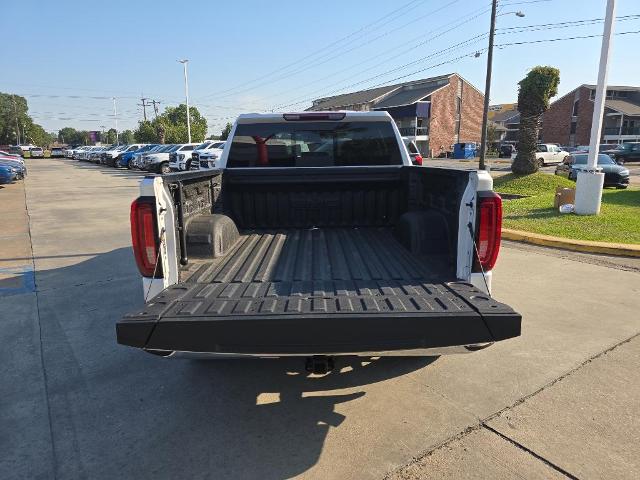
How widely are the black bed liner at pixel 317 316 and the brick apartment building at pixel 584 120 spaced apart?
2662 inches

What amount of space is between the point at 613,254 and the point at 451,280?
608 cm

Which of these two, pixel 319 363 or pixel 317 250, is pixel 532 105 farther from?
pixel 319 363

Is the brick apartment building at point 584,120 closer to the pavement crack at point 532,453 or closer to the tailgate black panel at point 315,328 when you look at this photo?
the pavement crack at point 532,453

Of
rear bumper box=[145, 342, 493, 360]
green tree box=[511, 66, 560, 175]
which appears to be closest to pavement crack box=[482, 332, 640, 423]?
rear bumper box=[145, 342, 493, 360]

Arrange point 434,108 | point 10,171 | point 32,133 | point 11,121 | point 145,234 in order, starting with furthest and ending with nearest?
point 32,133
point 11,121
point 434,108
point 10,171
point 145,234

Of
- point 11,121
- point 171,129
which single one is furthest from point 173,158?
point 11,121

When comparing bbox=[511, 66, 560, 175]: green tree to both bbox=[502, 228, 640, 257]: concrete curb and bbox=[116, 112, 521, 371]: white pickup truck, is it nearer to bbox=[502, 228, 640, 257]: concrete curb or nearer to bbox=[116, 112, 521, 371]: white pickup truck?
bbox=[502, 228, 640, 257]: concrete curb

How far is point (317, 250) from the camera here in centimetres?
391

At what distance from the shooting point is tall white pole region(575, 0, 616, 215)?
31.0ft

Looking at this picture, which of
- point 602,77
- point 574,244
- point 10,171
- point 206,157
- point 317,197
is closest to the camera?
point 317,197

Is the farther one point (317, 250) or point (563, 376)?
point (317, 250)

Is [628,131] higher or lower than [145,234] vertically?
higher

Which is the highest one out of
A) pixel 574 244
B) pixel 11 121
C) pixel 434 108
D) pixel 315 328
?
pixel 11 121

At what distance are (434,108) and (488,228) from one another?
6280cm
